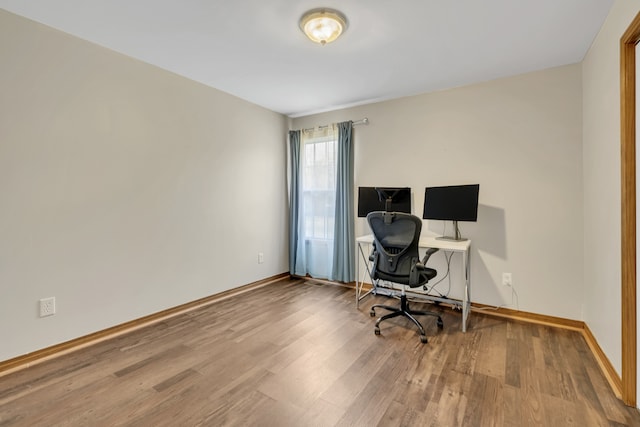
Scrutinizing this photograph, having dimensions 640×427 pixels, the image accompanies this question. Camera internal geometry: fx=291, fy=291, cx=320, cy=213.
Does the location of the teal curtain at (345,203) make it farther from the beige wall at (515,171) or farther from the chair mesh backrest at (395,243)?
the chair mesh backrest at (395,243)

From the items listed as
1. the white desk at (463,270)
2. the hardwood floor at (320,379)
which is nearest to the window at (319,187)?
the white desk at (463,270)

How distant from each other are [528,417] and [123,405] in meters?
2.28

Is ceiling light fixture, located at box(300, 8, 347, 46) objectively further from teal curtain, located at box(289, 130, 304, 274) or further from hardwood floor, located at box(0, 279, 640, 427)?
hardwood floor, located at box(0, 279, 640, 427)

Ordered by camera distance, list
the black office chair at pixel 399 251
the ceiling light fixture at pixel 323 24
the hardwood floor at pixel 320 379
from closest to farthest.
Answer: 1. the hardwood floor at pixel 320 379
2. the ceiling light fixture at pixel 323 24
3. the black office chair at pixel 399 251

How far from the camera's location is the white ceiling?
193 cm

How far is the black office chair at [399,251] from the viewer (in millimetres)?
2510

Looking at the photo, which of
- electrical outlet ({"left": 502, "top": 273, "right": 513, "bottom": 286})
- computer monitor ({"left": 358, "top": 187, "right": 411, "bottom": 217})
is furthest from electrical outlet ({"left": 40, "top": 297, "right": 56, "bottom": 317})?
electrical outlet ({"left": 502, "top": 273, "right": 513, "bottom": 286})

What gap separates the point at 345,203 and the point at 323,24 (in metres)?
2.23

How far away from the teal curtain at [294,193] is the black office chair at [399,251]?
1836mm

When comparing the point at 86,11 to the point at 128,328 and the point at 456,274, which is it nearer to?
the point at 128,328

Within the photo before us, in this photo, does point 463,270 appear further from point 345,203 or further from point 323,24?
point 323,24

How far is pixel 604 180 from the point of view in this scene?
2.06m

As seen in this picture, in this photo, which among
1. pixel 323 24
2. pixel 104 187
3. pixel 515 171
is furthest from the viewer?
pixel 515 171

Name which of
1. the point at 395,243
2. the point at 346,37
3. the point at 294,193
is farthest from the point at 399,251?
the point at 294,193
